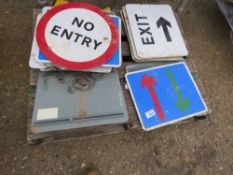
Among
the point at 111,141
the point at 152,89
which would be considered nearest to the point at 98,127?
the point at 111,141

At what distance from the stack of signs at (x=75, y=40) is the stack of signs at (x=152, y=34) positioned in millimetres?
145

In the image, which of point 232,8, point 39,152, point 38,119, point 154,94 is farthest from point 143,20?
point 39,152

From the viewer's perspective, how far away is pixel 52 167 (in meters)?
1.20

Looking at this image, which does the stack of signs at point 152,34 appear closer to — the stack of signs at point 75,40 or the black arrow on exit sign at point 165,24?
the black arrow on exit sign at point 165,24

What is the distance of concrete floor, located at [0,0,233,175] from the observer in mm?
1218

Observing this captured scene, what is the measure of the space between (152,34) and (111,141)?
29.9 inches

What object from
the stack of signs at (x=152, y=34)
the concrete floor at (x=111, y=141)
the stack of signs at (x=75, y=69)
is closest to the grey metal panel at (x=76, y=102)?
the stack of signs at (x=75, y=69)

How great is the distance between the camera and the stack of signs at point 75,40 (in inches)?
36.1

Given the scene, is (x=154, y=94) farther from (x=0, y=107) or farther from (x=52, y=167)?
(x=0, y=107)

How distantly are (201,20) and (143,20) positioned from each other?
109cm

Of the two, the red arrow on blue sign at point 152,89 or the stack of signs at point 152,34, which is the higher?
the stack of signs at point 152,34

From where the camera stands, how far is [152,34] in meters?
1.14

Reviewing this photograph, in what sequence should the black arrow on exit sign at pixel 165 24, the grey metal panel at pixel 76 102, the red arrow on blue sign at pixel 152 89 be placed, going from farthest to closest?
the black arrow on exit sign at pixel 165 24 → the red arrow on blue sign at pixel 152 89 → the grey metal panel at pixel 76 102

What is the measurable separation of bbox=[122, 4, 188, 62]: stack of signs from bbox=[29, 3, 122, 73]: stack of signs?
15 cm
